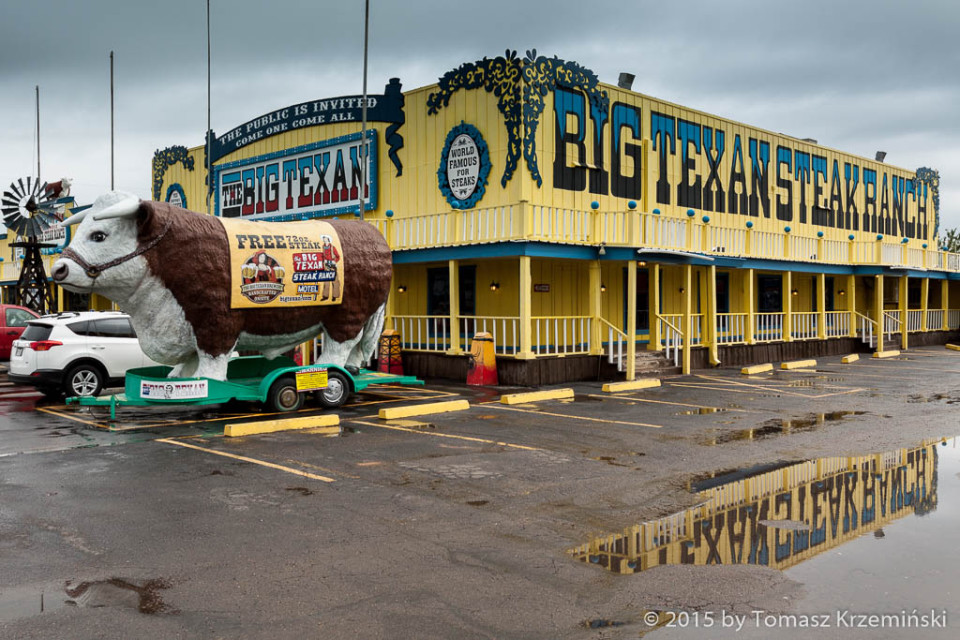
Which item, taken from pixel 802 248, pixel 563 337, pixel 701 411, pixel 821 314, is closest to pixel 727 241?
Result: pixel 802 248

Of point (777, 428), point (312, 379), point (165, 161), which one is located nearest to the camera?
point (777, 428)

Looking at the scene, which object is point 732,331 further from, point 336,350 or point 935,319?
point 935,319

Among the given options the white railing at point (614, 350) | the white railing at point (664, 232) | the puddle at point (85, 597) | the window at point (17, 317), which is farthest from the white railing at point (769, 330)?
the puddle at point (85, 597)

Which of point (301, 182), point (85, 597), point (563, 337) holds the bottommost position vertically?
point (85, 597)

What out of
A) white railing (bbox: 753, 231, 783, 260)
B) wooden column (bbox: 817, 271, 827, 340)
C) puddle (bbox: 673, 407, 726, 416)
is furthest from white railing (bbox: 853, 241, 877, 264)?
puddle (bbox: 673, 407, 726, 416)

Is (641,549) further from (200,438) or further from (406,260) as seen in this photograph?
(406,260)

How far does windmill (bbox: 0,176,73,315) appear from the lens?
95.7 feet

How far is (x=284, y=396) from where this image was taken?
1288 cm

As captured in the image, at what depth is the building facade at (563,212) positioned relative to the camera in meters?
18.3

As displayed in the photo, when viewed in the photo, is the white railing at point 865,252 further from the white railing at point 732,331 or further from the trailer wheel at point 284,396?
the trailer wheel at point 284,396

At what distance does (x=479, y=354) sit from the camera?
17219mm

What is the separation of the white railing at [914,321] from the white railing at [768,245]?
947 cm

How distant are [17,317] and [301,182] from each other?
355 inches

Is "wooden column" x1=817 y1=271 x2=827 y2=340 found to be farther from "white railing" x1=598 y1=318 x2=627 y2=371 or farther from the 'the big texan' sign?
the 'the big texan' sign
